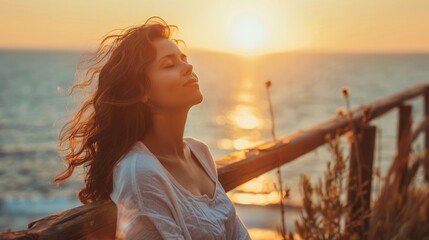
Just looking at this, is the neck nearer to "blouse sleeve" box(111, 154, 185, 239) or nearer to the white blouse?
the white blouse

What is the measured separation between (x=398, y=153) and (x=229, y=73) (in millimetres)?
100520

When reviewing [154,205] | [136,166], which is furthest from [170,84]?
[154,205]

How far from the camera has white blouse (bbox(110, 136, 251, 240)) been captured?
5.59 ft

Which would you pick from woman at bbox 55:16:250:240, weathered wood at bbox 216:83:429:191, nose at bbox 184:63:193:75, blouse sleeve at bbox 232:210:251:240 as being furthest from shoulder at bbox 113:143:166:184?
weathered wood at bbox 216:83:429:191

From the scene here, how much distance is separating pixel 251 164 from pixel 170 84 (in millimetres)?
709

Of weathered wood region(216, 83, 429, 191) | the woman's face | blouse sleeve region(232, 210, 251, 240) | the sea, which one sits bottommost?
the sea

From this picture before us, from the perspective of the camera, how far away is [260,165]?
2.62 meters

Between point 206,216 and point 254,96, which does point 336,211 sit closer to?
point 206,216

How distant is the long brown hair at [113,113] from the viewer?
6.29 feet

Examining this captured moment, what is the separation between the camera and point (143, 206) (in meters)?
1.71

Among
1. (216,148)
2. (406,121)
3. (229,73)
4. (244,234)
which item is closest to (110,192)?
(244,234)

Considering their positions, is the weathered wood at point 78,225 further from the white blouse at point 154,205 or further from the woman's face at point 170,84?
the woman's face at point 170,84

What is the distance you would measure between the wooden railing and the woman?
10cm

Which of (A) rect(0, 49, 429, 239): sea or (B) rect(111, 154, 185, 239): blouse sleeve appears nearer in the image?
(B) rect(111, 154, 185, 239): blouse sleeve
